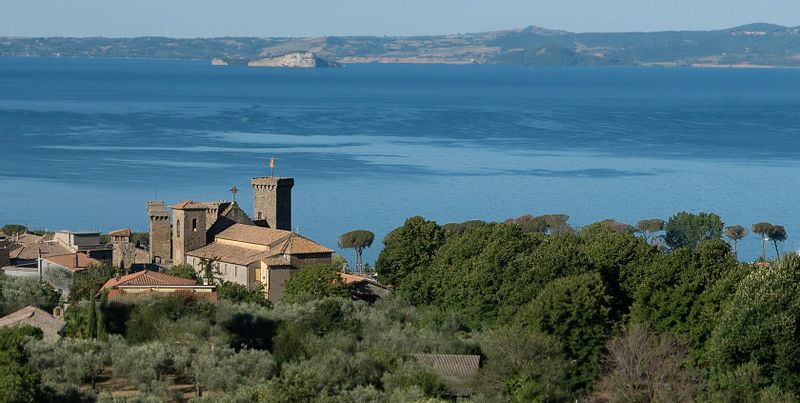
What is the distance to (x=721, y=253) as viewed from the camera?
34844mm

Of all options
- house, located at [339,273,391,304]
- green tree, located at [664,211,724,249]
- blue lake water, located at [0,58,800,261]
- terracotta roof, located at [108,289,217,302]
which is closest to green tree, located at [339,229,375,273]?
blue lake water, located at [0,58,800,261]

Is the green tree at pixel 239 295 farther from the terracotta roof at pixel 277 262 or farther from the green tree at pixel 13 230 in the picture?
the green tree at pixel 13 230

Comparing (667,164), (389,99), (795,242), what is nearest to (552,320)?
(795,242)

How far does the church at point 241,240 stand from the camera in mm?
42469

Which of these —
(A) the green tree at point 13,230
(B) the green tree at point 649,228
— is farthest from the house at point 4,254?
(B) the green tree at point 649,228

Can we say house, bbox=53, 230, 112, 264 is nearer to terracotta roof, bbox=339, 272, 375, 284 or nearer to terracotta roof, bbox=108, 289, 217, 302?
terracotta roof, bbox=339, 272, 375, 284

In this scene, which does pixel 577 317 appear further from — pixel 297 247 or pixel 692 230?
pixel 692 230

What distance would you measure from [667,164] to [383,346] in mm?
69909

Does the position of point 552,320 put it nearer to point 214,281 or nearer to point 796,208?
point 214,281

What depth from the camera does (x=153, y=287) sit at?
126 ft

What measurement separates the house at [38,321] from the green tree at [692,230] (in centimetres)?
2868

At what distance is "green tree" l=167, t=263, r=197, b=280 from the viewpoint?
4181 centimetres

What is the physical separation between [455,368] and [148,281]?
11974mm

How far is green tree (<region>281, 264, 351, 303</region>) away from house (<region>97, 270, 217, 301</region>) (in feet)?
6.60
